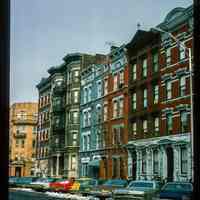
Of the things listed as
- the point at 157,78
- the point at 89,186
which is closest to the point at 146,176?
the point at 89,186

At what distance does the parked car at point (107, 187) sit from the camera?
1603 centimetres

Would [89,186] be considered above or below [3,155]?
below

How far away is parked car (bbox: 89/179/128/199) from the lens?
1603 cm

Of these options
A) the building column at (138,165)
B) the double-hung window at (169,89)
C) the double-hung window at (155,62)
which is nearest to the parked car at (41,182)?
the building column at (138,165)

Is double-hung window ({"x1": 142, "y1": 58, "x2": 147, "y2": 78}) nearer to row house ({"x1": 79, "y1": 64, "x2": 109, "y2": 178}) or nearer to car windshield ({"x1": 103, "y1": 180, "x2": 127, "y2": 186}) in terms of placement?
row house ({"x1": 79, "y1": 64, "x2": 109, "y2": 178})

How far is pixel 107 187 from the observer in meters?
16.9

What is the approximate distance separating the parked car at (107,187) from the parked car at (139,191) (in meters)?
1.10

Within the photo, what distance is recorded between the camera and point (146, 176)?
19172mm

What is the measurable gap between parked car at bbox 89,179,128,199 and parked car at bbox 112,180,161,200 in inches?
43.2

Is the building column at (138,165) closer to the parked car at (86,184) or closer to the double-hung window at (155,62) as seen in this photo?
the parked car at (86,184)

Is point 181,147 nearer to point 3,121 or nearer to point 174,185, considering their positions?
point 174,185
